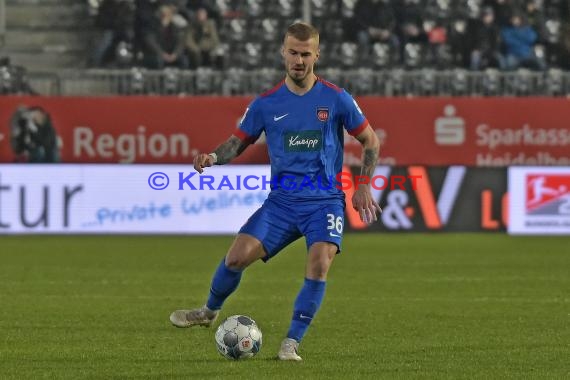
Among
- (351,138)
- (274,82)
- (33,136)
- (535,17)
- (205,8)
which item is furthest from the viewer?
(535,17)

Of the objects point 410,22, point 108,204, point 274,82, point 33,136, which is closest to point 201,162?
point 108,204

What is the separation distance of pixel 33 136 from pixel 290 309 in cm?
1396

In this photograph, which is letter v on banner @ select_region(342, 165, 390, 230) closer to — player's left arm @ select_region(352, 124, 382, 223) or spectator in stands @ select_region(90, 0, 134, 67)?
spectator in stands @ select_region(90, 0, 134, 67)

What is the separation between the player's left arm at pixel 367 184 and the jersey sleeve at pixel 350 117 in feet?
0.14

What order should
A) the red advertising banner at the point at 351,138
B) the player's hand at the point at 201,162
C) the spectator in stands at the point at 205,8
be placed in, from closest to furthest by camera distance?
the player's hand at the point at 201,162 → the red advertising banner at the point at 351,138 → the spectator in stands at the point at 205,8

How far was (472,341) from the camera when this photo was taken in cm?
962

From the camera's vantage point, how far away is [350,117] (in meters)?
8.57

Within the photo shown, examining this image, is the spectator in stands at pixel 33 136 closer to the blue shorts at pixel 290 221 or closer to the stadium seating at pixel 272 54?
the stadium seating at pixel 272 54

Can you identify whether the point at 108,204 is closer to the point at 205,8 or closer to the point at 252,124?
the point at 205,8

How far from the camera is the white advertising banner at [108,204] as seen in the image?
20.9 m

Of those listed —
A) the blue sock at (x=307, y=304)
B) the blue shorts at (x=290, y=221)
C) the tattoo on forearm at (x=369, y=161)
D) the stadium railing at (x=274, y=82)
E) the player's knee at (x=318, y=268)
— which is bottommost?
the blue sock at (x=307, y=304)

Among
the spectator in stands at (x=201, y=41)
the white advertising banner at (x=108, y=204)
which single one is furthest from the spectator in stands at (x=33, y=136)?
the white advertising banner at (x=108, y=204)

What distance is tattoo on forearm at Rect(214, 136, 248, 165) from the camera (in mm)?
8602

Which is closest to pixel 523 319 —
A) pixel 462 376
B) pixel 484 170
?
pixel 462 376
